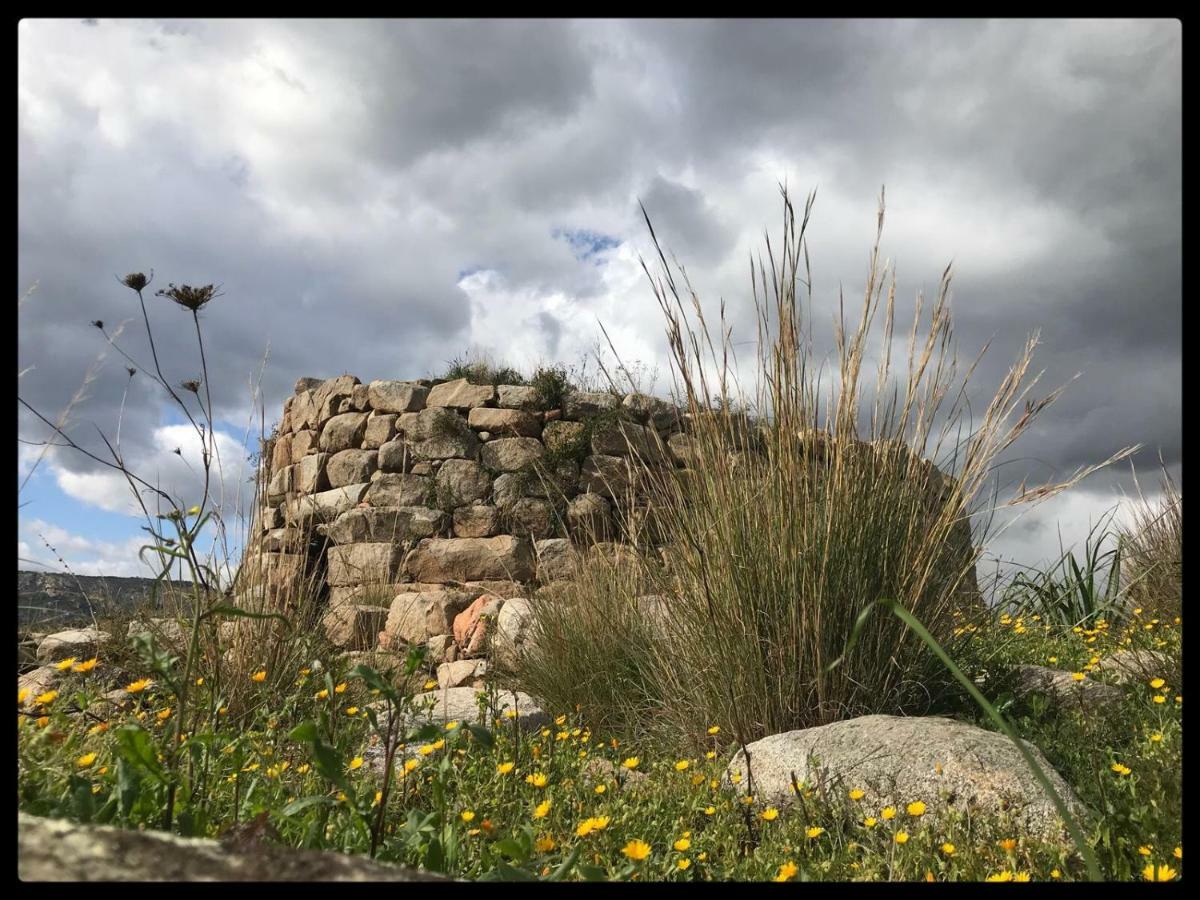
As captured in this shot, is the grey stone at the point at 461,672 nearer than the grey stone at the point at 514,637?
No

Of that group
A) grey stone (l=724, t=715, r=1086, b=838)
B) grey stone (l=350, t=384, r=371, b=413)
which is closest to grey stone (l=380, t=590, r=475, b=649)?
grey stone (l=350, t=384, r=371, b=413)

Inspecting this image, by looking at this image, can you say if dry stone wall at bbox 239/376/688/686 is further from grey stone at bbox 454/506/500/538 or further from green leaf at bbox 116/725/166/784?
green leaf at bbox 116/725/166/784

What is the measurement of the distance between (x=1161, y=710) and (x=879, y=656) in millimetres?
892

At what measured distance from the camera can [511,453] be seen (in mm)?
7316

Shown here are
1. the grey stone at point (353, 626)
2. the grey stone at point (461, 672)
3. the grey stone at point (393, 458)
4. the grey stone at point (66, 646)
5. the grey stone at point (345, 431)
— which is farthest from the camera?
the grey stone at point (345, 431)

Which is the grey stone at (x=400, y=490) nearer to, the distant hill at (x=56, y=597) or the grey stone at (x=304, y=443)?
the grey stone at (x=304, y=443)

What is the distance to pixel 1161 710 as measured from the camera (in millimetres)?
2670

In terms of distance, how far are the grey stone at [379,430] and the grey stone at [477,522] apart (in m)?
1.12

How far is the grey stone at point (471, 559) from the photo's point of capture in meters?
6.80

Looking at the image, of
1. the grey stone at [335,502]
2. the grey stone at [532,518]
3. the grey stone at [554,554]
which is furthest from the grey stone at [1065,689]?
the grey stone at [335,502]
